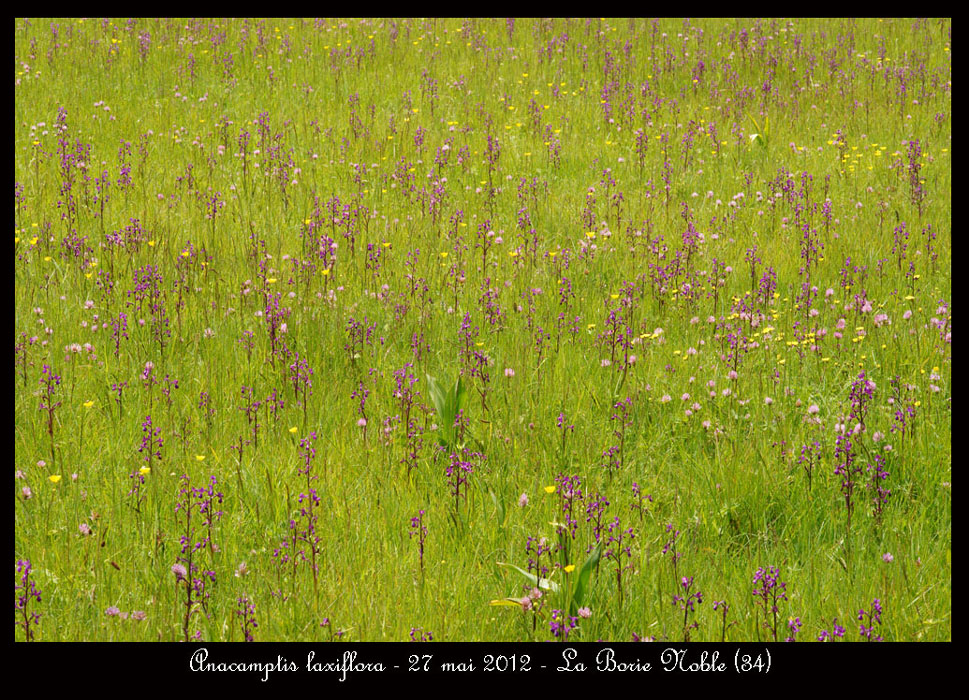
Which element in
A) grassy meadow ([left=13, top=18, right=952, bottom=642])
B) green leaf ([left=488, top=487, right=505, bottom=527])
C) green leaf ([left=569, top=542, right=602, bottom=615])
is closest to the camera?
green leaf ([left=569, top=542, right=602, bottom=615])

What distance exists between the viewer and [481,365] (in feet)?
15.1

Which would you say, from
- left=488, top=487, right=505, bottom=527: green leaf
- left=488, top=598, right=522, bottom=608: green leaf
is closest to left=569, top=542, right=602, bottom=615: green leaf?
left=488, top=598, right=522, bottom=608: green leaf

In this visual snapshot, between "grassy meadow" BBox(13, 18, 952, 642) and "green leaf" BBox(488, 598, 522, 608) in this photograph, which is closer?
"green leaf" BBox(488, 598, 522, 608)

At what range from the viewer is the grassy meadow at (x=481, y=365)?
316 cm

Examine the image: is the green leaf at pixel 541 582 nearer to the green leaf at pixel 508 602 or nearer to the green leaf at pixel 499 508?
the green leaf at pixel 508 602

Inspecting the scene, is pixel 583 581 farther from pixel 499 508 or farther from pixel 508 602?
pixel 499 508

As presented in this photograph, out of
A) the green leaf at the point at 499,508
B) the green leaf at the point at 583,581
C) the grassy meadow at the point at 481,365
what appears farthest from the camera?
the green leaf at the point at 499,508

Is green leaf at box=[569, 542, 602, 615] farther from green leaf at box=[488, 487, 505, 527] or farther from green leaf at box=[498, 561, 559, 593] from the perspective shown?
green leaf at box=[488, 487, 505, 527]

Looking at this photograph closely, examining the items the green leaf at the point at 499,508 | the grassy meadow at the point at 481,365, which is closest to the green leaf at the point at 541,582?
the grassy meadow at the point at 481,365

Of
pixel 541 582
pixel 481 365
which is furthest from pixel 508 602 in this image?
pixel 481 365

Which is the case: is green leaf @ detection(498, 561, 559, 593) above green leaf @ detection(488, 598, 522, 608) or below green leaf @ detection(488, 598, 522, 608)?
above

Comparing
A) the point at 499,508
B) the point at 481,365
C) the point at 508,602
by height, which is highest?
the point at 481,365

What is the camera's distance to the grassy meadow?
3.16 metres

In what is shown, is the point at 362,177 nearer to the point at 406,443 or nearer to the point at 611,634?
the point at 406,443
